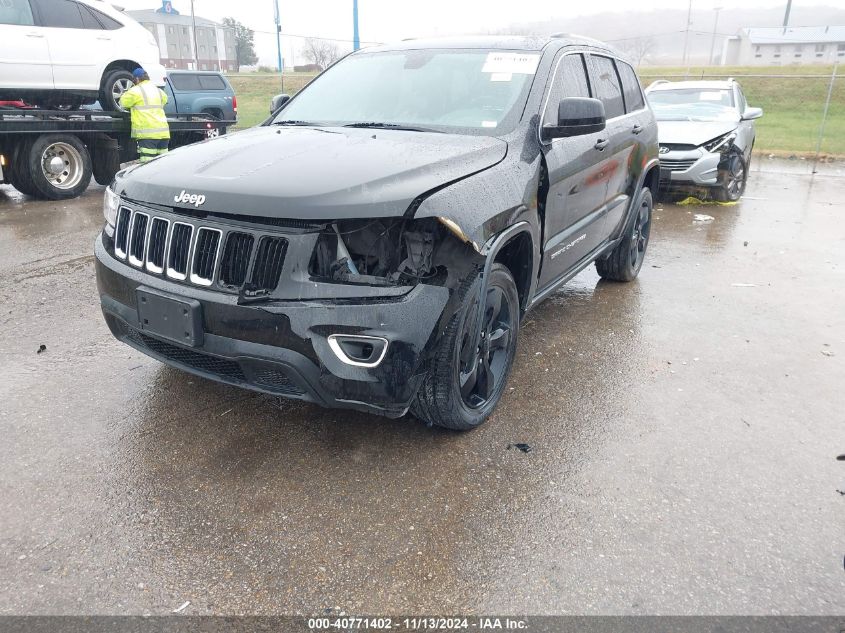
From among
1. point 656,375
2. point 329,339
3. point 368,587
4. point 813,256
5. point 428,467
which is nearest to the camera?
point 368,587

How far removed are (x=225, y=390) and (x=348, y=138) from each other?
4.92ft

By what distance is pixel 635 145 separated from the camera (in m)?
5.19

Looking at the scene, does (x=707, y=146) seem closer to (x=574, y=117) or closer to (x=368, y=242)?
(x=574, y=117)

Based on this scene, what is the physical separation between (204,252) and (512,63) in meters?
2.17

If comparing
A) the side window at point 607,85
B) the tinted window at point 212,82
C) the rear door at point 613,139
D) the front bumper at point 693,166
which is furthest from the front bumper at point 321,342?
the tinted window at point 212,82

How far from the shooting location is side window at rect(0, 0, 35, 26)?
28.6 ft

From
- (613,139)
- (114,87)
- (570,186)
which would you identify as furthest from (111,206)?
(114,87)

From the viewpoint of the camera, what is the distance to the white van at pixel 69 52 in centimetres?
888

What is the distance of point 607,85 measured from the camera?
4855 millimetres

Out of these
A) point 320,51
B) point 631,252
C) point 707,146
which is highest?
point 320,51

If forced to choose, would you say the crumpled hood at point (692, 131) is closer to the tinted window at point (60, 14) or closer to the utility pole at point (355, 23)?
the tinted window at point (60, 14)

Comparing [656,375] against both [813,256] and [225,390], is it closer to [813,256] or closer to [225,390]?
[225,390]

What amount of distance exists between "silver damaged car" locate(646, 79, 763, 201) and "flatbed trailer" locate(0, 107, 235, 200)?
791cm

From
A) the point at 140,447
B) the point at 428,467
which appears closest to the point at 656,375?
the point at 428,467
